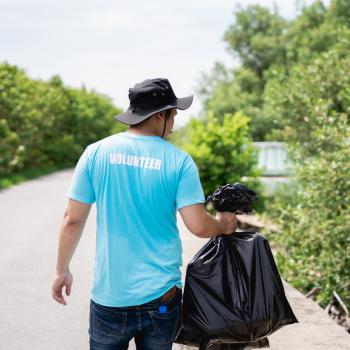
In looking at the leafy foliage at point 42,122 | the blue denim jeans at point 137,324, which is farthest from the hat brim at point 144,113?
the leafy foliage at point 42,122

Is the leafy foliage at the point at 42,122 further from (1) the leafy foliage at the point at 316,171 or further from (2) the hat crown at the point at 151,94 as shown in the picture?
(2) the hat crown at the point at 151,94

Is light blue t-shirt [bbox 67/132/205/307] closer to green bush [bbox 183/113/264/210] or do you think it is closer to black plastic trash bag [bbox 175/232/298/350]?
black plastic trash bag [bbox 175/232/298/350]

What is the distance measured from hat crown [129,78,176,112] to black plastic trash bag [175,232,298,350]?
0.69 metres

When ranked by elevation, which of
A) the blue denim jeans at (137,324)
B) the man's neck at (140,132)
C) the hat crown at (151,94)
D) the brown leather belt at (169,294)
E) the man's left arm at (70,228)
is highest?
the hat crown at (151,94)

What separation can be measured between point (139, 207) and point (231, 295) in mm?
621

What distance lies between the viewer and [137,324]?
3121mm

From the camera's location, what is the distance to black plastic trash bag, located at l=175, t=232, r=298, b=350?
3334 millimetres

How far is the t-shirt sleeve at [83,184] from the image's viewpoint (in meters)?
3.17

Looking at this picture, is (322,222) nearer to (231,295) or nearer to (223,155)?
(231,295)

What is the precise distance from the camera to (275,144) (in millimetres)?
22594

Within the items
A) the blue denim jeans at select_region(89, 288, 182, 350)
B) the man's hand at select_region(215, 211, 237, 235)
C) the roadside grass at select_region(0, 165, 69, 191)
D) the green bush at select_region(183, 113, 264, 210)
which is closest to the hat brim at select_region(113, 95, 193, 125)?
the man's hand at select_region(215, 211, 237, 235)

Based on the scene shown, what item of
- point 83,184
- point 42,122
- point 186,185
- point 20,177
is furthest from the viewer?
point 42,122

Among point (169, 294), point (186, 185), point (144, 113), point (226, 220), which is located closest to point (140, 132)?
point (144, 113)

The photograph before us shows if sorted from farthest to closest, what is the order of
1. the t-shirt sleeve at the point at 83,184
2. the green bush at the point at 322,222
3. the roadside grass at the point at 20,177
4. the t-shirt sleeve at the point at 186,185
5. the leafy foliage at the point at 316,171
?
the roadside grass at the point at 20,177
the leafy foliage at the point at 316,171
the green bush at the point at 322,222
the t-shirt sleeve at the point at 83,184
the t-shirt sleeve at the point at 186,185
